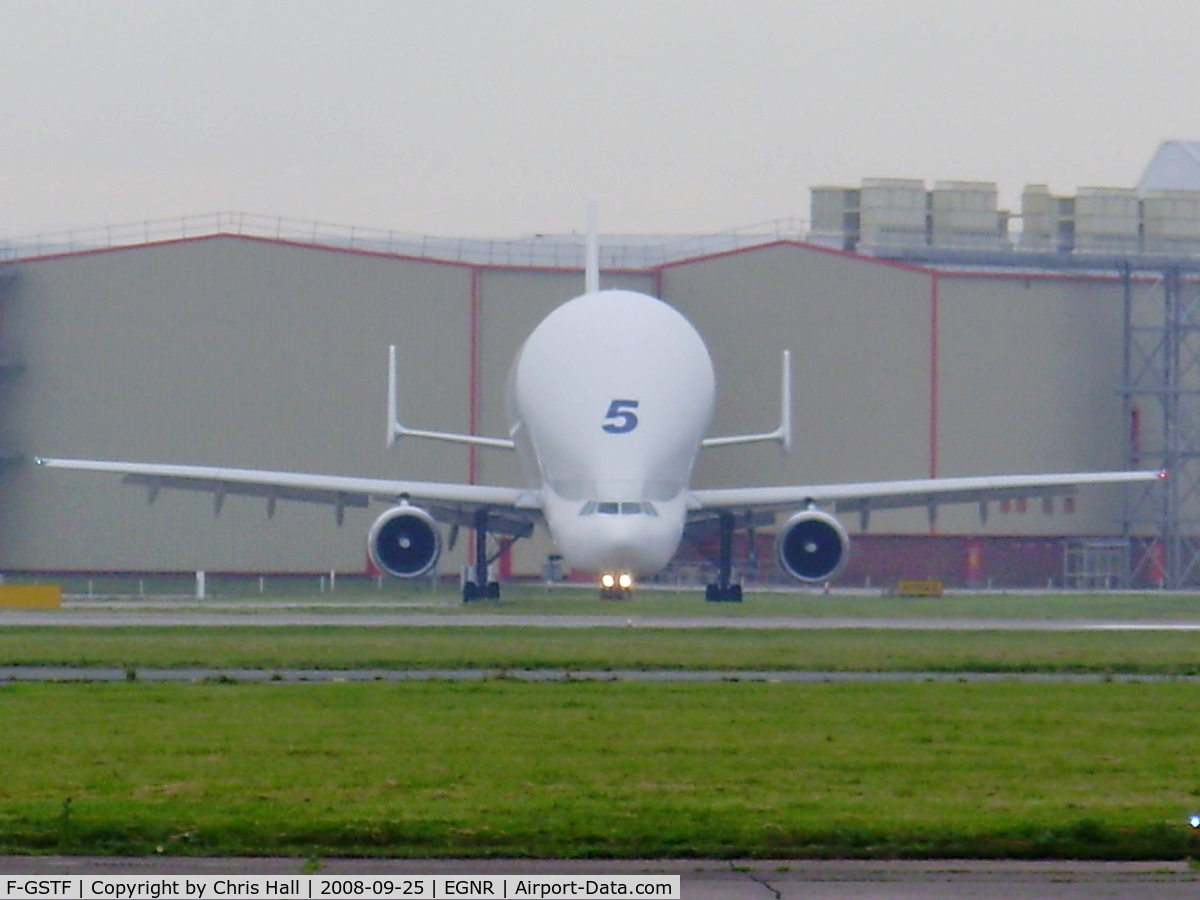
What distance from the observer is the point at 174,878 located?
1162 cm

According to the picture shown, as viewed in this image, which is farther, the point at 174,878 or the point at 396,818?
the point at 396,818

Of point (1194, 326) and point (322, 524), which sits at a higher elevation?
point (1194, 326)

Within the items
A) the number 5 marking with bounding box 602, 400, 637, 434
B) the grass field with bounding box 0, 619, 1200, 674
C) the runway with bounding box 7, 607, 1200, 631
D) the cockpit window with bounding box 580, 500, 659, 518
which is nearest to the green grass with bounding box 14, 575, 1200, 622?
the runway with bounding box 7, 607, 1200, 631

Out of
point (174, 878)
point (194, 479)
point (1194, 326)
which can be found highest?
point (1194, 326)

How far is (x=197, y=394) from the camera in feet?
240

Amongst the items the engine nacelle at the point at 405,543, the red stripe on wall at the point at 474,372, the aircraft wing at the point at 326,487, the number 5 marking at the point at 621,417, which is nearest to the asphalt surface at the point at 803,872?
the number 5 marking at the point at 621,417

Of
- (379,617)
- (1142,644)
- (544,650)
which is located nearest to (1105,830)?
(544,650)

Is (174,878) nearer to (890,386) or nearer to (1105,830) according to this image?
(1105,830)

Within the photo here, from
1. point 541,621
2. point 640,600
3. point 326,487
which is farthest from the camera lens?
point 640,600

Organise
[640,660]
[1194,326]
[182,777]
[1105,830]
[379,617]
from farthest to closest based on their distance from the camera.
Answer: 1. [1194,326]
2. [379,617]
3. [640,660]
4. [182,777]
5. [1105,830]

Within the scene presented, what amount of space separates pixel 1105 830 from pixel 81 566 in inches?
2440

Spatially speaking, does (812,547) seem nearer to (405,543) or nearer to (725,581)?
(725,581)

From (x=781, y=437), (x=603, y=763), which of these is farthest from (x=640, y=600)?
(x=603, y=763)

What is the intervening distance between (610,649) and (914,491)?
75.8ft
